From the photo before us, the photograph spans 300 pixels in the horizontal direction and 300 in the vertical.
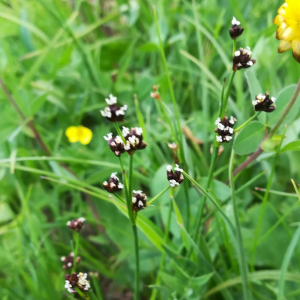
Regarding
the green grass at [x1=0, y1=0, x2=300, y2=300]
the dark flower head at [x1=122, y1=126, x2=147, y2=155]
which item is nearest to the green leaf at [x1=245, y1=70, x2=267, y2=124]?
the green grass at [x1=0, y1=0, x2=300, y2=300]

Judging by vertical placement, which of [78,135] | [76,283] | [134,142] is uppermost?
[78,135]

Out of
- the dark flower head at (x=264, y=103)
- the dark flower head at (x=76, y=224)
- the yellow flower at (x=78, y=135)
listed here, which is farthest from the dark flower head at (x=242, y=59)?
the yellow flower at (x=78, y=135)

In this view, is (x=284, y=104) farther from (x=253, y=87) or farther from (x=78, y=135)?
(x=78, y=135)

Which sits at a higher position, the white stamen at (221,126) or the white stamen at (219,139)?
the white stamen at (221,126)

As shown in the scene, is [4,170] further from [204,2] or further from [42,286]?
[204,2]

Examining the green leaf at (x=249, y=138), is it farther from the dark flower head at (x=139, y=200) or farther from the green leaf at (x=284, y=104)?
the dark flower head at (x=139, y=200)

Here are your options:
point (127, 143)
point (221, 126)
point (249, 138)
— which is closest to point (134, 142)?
point (127, 143)
